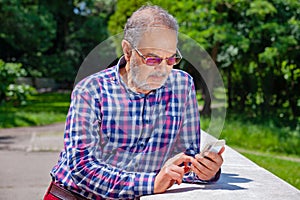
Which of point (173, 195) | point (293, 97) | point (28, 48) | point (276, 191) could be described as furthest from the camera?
point (28, 48)

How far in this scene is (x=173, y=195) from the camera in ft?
6.75

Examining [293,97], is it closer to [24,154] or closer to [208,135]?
[24,154]

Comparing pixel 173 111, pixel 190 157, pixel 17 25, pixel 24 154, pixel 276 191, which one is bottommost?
pixel 24 154

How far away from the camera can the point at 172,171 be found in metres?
1.83

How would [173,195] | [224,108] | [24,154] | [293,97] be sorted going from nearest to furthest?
1. [224,108]
2. [173,195]
3. [24,154]
4. [293,97]

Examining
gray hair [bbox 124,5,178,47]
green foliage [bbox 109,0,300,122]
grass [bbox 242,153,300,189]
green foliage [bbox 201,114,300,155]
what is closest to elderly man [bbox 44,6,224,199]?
gray hair [bbox 124,5,178,47]

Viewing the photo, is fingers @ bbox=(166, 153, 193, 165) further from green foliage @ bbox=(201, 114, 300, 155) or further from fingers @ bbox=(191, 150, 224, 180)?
green foliage @ bbox=(201, 114, 300, 155)

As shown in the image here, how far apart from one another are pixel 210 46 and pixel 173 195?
9503mm

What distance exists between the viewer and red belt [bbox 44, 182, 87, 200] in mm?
1960

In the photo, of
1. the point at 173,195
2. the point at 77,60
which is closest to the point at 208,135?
the point at 173,195

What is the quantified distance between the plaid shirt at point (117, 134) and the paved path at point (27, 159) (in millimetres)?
4107

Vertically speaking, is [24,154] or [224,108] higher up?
[224,108]

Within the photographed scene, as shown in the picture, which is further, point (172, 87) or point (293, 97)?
point (293, 97)

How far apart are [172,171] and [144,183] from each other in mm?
133
